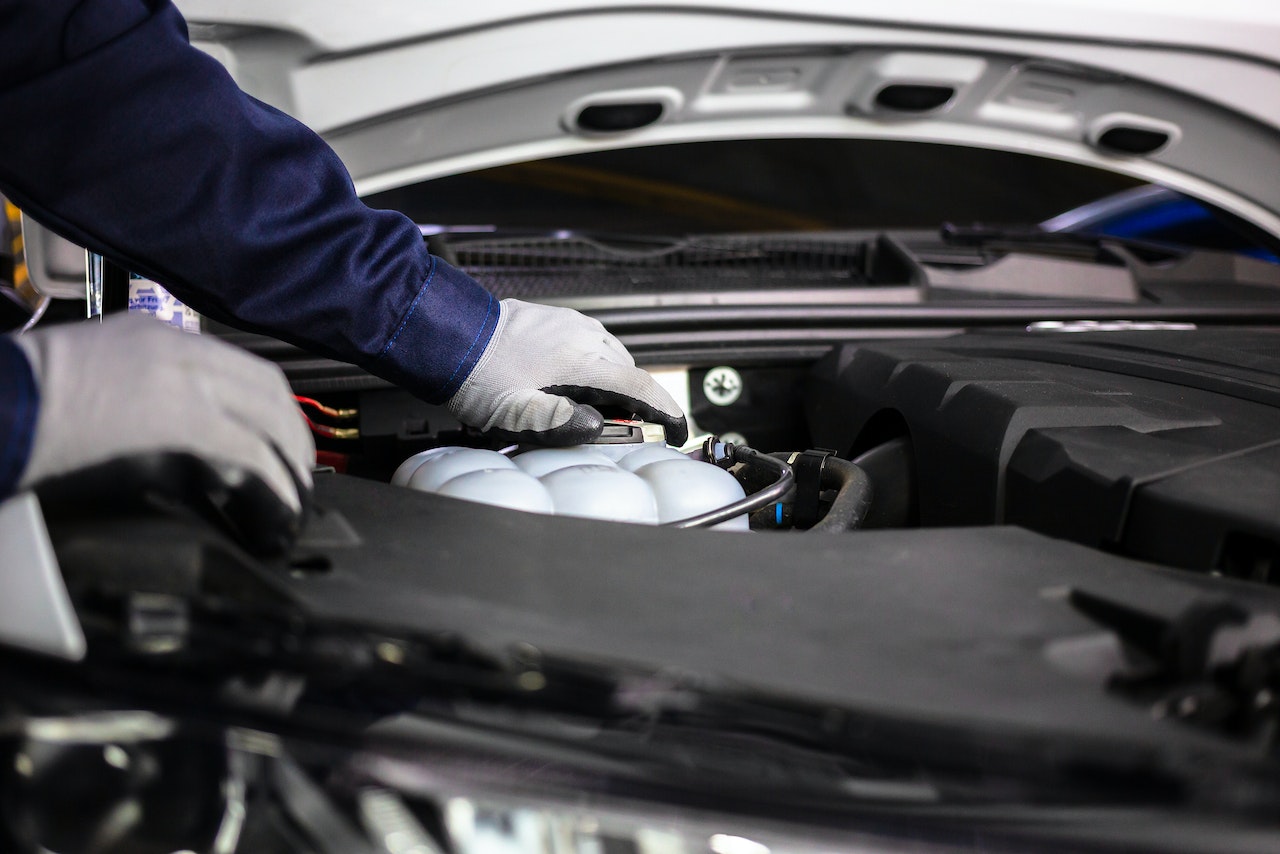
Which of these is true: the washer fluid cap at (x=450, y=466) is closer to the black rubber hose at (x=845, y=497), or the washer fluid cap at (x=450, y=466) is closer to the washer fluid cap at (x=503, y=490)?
the washer fluid cap at (x=503, y=490)

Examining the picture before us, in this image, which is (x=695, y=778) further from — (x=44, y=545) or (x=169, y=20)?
(x=169, y=20)

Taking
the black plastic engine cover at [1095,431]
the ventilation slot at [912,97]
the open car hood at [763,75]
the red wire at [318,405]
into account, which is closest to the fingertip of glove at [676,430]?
the black plastic engine cover at [1095,431]

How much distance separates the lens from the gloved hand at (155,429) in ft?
1.92

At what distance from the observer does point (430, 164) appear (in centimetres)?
152

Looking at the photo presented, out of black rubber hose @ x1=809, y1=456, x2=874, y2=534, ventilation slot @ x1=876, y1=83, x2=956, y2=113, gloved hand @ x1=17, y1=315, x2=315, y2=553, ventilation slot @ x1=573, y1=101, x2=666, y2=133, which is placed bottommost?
black rubber hose @ x1=809, y1=456, x2=874, y2=534

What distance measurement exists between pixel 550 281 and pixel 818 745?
1.08 metres

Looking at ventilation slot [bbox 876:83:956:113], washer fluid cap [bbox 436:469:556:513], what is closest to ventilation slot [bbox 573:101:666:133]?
ventilation slot [bbox 876:83:956:113]

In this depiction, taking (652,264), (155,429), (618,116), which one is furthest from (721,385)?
(155,429)

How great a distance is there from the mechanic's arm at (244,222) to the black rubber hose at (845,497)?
0.80ft

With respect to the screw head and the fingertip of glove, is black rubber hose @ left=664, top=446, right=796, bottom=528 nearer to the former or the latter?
the fingertip of glove

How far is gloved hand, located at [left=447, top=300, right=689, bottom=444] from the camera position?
1062 millimetres

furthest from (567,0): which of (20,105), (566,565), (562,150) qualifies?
(566,565)

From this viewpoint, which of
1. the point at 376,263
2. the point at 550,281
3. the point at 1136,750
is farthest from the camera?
the point at 550,281

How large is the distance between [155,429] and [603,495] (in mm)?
393
